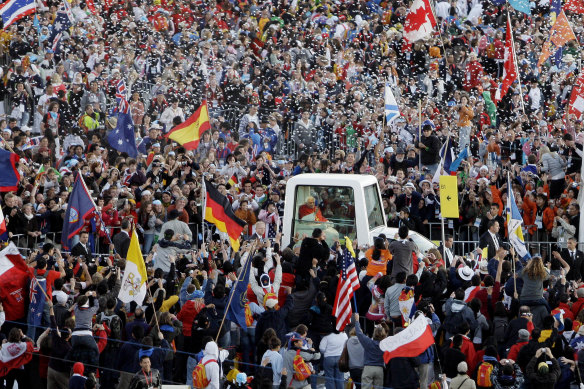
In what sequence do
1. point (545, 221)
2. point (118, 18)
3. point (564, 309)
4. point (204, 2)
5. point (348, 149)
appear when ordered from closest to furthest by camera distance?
1. point (564, 309)
2. point (545, 221)
3. point (348, 149)
4. point (118, 18)
5. point (204, 2)

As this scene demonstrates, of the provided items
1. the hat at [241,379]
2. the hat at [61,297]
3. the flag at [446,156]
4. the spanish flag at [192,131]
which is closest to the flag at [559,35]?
the flag at [446,156]

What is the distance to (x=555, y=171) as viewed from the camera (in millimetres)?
22719

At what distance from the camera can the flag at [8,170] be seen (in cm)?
1895

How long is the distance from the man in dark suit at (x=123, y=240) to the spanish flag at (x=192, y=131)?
4246mm

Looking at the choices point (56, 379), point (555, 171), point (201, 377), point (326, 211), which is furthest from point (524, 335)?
point (555, 171)

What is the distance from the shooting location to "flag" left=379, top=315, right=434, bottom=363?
1398 cm

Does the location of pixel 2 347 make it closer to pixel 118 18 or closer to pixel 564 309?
pixel 564 309

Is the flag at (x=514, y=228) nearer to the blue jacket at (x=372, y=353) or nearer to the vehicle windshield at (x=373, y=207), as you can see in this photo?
the vehicle windshield at (x=373, y=207)

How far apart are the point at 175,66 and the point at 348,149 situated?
17.5ft

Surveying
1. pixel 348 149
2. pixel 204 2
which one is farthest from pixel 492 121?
pixel 204 2

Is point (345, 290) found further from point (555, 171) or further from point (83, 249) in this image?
point (555, 171)

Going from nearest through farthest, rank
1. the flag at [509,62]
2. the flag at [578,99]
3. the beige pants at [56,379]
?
the beige pants at [56,379] → the flag at [578,99] → the flag at [509,62]

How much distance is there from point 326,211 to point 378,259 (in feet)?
5.33

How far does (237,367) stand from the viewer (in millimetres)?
15812
